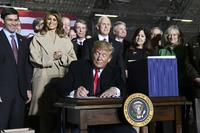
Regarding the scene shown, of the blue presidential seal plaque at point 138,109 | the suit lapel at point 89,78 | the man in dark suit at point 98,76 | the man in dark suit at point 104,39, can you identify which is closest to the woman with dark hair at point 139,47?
the man in dark suit at point 104,39

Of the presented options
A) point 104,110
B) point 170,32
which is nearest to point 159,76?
point 104,110

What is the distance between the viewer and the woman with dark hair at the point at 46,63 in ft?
12.2

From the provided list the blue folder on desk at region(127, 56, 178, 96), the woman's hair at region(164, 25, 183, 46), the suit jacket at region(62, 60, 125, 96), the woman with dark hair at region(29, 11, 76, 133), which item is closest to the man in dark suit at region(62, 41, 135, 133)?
the suit jacket at region(62, 60, 125, 96)

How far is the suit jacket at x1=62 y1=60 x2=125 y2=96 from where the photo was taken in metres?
3.20

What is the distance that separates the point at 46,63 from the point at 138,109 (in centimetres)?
124

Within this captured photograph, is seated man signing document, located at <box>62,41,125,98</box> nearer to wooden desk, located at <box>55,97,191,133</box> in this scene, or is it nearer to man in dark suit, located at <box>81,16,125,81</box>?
wooden desk, located at <box>55,97,191,133</box>

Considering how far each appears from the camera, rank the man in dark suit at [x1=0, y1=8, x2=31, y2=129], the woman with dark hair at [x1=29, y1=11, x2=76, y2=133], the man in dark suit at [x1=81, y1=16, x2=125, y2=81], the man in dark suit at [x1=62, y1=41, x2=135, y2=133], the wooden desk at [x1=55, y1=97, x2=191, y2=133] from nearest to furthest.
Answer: the wooden desk at [x1=55, y1=97, x2=191, y2=133] → the man in dark suit at [x1=62, y1=41, x2=135, y2=133] → the man in dark suit at [x1=0, y1=8, x2=31, y2=129] → the woman with dark hair at [x1=29, y1=11, x2=76, y2=133] → the man in dark suit at [x1=81, y1=16, x2=125, y2=81]

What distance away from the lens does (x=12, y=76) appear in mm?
3594

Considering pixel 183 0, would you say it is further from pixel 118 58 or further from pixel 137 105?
pixel 137 105

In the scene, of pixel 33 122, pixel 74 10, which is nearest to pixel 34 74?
pixel 33 122

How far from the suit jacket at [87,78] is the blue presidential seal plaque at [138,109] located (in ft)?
1.61

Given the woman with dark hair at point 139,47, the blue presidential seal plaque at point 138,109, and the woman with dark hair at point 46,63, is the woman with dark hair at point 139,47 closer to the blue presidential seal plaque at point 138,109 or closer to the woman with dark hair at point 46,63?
the woman with dark hair at point 46,63

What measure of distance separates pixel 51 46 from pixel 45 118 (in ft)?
2.22

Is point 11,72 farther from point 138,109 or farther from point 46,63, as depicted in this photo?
point 138,109
